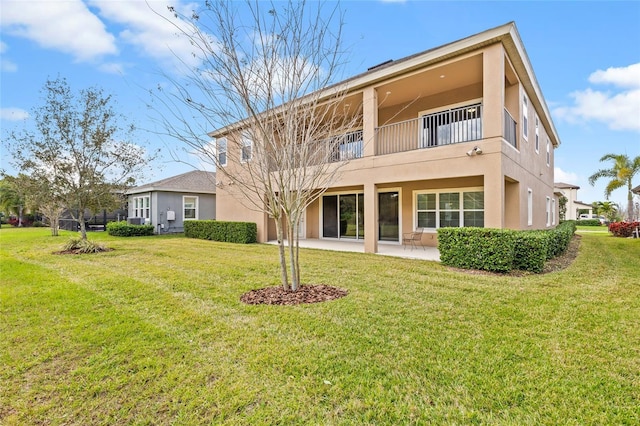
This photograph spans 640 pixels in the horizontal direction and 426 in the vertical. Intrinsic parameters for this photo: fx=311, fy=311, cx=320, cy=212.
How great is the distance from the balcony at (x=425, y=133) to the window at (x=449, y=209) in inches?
86.7

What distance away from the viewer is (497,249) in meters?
7.30

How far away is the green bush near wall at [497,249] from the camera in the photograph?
723 cm

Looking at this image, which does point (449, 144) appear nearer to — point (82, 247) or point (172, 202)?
point (82, 247)

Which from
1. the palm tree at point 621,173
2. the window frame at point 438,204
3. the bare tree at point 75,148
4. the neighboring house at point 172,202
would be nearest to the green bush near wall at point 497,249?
the window frame at point 438,204

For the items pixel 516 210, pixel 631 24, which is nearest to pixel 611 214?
pixel 631 24

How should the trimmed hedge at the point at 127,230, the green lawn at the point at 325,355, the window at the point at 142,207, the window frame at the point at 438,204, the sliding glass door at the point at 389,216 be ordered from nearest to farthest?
the green lawn at the point at 325,355 < the window frame at the point at 438,204 < the sliding glass door at the point at 389,216 < the trimmed hedge at the point at 127,230 < the window at the point at 142,207

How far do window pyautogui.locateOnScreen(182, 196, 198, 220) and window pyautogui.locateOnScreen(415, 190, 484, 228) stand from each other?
1637 centimetres

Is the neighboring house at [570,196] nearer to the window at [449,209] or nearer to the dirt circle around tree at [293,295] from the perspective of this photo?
the window at [449,209]

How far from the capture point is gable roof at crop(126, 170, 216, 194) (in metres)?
21.1

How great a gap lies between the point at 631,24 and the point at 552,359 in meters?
17.4

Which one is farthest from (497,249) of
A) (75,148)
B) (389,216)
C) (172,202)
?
(172,202)

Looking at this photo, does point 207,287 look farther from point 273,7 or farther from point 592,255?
point 592,255

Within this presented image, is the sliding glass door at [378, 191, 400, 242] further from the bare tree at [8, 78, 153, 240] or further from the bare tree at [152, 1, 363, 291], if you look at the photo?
the bare tree at [8, 78, 153, 240]

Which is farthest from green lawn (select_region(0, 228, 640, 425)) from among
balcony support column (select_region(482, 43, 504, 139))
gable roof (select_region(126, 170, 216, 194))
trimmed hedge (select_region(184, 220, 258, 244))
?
gable roof (select_region(126, 170, 216, 194))
